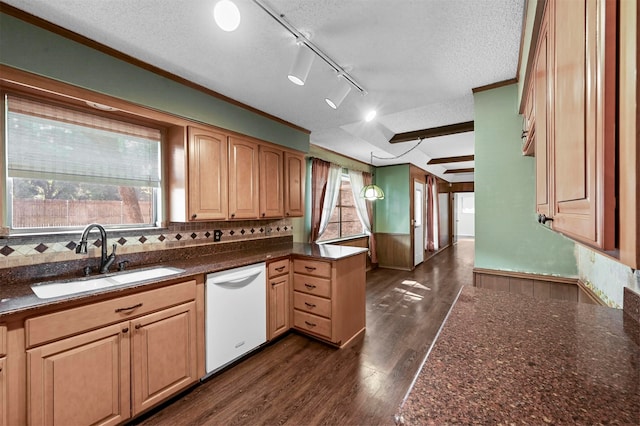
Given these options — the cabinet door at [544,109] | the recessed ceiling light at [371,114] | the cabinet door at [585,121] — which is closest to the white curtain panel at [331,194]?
the recessed ceiling light at [371,114]

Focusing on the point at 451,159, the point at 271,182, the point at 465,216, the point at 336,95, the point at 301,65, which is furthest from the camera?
the point at 465,216

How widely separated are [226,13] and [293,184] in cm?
220

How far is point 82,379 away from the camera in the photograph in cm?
144

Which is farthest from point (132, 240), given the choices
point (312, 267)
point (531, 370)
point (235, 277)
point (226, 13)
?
point (531, 370)

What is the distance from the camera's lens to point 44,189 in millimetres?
1808

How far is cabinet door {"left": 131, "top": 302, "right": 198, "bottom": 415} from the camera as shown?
5.44 feet

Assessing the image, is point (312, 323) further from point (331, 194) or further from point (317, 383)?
point (331, 194)

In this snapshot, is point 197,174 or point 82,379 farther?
point 197,174

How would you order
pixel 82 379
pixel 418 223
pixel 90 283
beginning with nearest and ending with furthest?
1. pixel 82 379
2. pixel 90 283
3. pixel 418 223

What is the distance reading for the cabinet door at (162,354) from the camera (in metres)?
1.66

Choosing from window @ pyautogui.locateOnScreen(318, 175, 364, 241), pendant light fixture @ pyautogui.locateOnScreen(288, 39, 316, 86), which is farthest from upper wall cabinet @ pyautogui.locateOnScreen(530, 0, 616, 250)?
window @ pyautogui.locateOnScreen(318, 175, 364, 241)

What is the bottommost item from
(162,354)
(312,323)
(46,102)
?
(312,323)

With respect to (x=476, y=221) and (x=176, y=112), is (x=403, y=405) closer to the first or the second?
(x=476, y=221)

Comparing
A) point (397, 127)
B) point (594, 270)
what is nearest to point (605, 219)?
point (594, 270)
